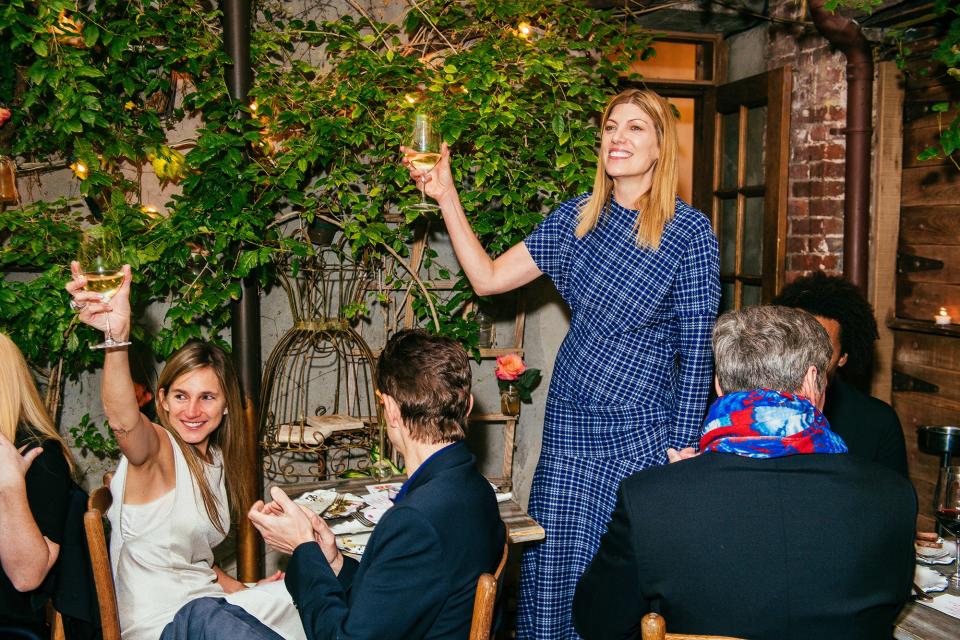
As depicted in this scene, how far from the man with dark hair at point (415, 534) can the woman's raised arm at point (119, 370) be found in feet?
1.56

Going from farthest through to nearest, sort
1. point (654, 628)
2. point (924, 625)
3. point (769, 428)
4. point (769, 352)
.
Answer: point (924, 625) → point (769, 352) → point (769, 428) → point (654, 628)

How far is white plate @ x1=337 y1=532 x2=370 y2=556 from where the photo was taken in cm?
223

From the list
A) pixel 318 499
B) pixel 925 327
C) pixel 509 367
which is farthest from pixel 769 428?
pixel 925 327

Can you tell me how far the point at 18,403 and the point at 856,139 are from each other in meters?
3.43

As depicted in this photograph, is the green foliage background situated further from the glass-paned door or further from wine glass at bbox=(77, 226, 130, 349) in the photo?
wine glass at bbox=(77, 226, 130, 349)

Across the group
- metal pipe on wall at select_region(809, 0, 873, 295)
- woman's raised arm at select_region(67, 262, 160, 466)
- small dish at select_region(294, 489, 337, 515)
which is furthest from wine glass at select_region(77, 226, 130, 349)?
metal pipe on wall at select_region(809, 0, 873, 295)

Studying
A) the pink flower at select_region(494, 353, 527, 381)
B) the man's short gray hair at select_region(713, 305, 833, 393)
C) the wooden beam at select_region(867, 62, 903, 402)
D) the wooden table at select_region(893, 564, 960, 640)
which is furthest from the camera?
the wooden beam at select_region(867, 62, 903, 402)

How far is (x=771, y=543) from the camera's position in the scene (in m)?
1.47

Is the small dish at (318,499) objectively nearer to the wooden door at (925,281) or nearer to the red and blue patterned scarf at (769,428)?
the red and blue patterned scarf at (769,428)

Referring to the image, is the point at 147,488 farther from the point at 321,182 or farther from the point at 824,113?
the point at 824,113

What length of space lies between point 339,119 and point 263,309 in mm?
872

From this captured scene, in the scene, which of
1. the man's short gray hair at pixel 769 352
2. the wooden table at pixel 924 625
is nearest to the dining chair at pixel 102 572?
the man's short gray hair at pixel 769 352

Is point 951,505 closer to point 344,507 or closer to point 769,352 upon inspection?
point 769,352

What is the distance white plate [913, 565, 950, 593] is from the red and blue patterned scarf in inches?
27.6
